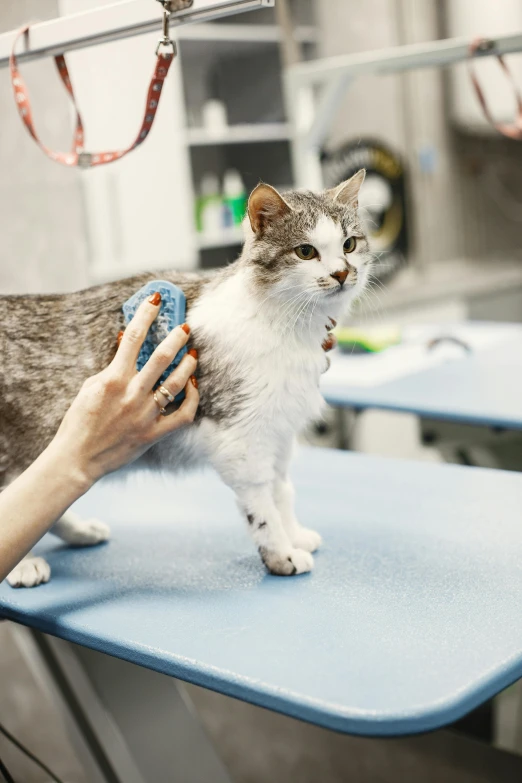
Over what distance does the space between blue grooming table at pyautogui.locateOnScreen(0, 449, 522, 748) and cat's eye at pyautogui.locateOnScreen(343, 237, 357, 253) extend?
374mm

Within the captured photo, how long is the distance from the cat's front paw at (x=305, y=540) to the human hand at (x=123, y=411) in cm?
21

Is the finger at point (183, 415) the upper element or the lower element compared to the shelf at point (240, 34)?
lower

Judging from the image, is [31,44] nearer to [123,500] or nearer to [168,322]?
[168,322]

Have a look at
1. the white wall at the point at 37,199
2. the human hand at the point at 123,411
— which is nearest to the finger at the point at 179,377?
the human hand at the point at 123,411

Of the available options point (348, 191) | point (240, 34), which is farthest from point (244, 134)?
point (348, 191)

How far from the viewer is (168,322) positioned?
99 cm

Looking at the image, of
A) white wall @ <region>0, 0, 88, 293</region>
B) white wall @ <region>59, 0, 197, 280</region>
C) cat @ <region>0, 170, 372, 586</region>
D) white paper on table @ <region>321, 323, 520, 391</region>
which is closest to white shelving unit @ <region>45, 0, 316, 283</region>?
white wall @ <region>59, 0, 197, 280</region>

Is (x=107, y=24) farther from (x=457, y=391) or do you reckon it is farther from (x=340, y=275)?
(x=457, y=391)

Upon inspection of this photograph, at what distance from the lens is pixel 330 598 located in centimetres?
88

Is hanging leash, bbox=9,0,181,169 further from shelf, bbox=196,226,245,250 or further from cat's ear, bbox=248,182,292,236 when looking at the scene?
shelf, bbox=196,226,245,250

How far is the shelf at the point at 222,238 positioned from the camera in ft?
11.0

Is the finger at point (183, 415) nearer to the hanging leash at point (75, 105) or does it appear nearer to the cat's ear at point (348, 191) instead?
the cat's ear at point (348, 191)

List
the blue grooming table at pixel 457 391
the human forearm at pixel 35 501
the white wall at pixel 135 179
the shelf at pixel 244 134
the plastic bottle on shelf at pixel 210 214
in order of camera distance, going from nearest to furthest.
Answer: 1. the human forearm at pixel 35 501
2. the blue grooming table at pixel 457 391
3. the white wall at pixel 135 179
4. the shelf at pixel 244 134
5. the plastic bottle on shelf at pixel 210 214

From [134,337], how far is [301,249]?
22 centimetres
